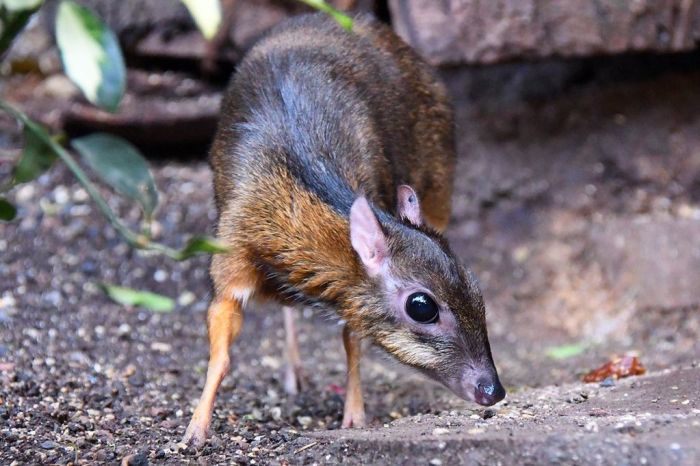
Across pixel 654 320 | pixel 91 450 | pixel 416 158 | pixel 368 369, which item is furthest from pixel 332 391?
pixel 654 320

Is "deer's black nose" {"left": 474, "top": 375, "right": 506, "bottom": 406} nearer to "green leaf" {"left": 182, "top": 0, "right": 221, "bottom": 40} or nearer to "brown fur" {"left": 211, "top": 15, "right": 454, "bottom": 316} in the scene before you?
"brown fur" {"left": 211, "top": 15, "right": 454, "bottom": 316}

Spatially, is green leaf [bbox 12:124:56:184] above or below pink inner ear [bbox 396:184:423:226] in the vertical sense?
above

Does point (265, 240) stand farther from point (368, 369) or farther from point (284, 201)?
point (368, 369)

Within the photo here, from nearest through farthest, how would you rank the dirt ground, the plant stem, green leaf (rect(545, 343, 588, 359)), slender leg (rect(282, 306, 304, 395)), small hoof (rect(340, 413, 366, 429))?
the plant stem → the dirt ground → small hoof (rect(340, 413, 366, 429)) → slender leg (rect(282, 306, 304, 395)) → green leaf (rect(545, 343, 588, 359))

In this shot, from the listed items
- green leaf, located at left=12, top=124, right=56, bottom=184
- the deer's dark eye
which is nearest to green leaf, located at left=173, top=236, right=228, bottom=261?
green leaf, located at left=12, top=124, right=56, bottom=184

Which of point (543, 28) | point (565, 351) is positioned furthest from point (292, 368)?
point (543, 28)

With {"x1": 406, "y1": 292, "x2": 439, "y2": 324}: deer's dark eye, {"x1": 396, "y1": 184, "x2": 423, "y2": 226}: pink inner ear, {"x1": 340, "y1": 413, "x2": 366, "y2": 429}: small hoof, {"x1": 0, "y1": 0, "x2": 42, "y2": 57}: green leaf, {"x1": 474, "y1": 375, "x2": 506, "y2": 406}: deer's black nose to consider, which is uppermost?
{"x1": 0, "y1": 0, "x2": 42, "y2": 57}: green leaf

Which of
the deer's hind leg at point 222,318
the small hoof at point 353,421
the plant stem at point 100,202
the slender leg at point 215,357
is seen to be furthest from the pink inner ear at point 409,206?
the plant stem at point 100,202
